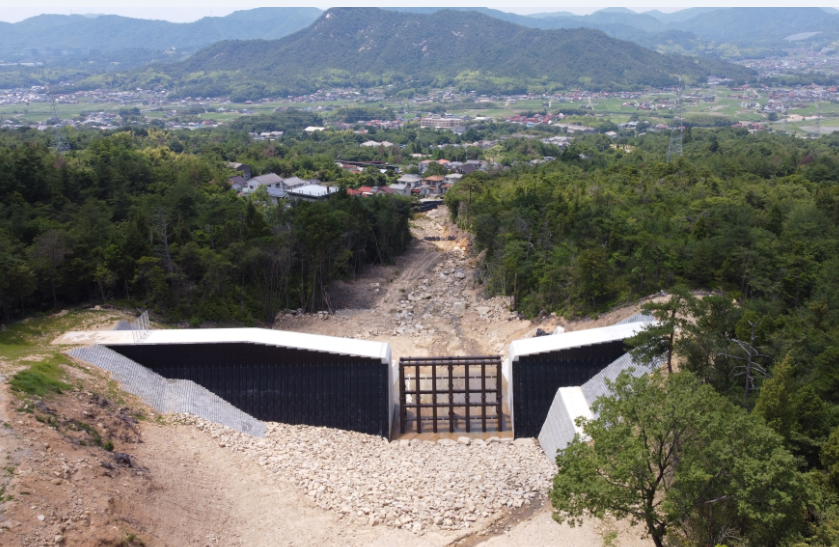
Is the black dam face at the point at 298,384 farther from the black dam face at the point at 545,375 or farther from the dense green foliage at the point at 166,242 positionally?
the dense green foliage at the point at 166,242

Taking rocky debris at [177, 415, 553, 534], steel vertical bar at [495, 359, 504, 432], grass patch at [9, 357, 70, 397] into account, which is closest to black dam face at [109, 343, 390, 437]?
rocky debris at [177, 415, 553, 534]

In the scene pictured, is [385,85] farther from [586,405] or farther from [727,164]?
[586,405]

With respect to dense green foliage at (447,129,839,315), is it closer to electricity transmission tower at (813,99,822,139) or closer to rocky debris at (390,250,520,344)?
rocky debris at (390,250,520,344)

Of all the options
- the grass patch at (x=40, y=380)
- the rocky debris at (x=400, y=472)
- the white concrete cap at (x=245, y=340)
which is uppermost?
the grass patch at (x=40, y=380)

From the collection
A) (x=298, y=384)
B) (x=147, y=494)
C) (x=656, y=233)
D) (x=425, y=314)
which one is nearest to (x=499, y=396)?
(x=298, y=384)

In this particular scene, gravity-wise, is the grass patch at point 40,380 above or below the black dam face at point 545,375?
above

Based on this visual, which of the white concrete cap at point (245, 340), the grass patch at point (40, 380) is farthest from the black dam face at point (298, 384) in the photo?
the grass patch at point (40, 380)

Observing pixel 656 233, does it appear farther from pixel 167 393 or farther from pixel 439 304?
pixel 167 393

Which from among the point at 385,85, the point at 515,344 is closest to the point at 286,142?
the point at 515,344
